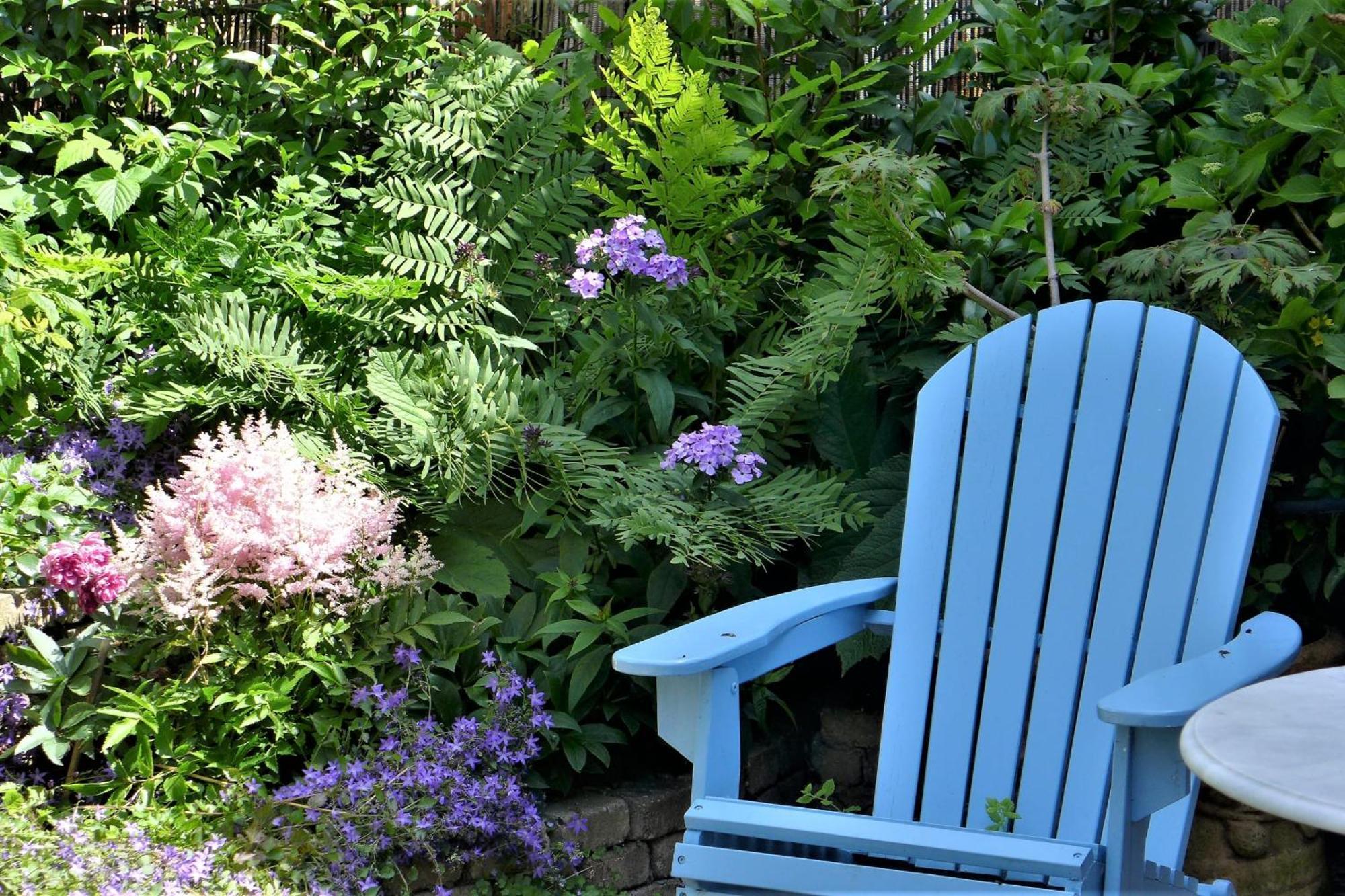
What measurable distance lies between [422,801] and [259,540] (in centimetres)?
61

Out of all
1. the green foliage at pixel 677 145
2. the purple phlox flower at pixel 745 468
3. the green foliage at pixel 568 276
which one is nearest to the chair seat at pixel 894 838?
the green foliage at pixel 568 276

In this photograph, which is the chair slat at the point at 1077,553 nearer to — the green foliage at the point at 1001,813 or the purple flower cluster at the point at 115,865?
the green foliage at the point at 1001,813

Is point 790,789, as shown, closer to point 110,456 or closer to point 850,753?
point 850,753

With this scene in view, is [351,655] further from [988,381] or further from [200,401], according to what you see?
[988,381]

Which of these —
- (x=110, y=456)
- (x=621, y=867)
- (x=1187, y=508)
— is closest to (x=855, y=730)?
(x=621, y=867)

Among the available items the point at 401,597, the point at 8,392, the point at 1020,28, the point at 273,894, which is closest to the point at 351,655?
the point at 401,597

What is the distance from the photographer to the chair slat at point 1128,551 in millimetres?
2023

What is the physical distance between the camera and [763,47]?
3541 mm

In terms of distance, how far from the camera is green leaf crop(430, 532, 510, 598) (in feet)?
9.32

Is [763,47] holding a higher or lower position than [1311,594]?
higher

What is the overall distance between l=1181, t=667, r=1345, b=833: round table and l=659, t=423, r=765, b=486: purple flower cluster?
1371 millimetres

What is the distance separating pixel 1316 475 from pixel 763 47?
1867 millimetres

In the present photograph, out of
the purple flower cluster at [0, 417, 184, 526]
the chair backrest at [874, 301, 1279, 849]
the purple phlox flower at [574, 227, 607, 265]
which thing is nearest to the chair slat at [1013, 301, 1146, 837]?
the chair backrest at [874, 301, 1279, 849]

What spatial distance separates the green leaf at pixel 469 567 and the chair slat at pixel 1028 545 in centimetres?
117
